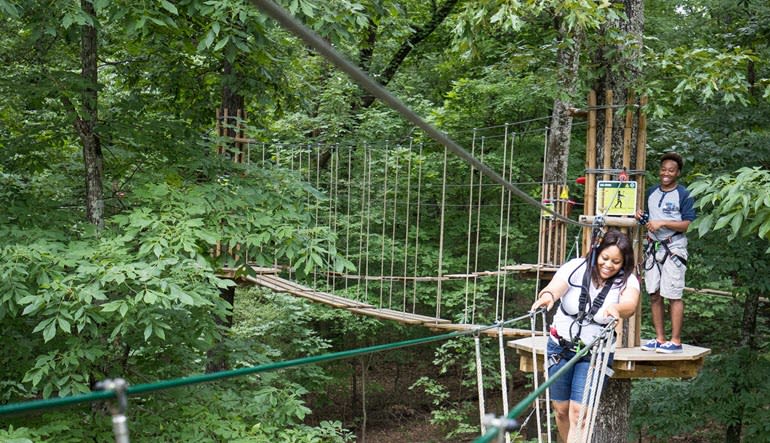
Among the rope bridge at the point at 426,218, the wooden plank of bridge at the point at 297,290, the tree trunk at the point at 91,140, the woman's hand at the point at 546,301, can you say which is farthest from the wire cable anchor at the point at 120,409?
the rope bridge at the point at 426,218

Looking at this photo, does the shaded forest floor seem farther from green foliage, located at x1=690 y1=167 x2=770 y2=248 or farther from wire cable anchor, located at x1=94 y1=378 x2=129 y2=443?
wire cable anchor, located at x1=94 y1=378 x2=129 y2=443

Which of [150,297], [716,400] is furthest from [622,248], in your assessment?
[716,400]

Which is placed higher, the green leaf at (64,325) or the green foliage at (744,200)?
the green foliage at (744,200)

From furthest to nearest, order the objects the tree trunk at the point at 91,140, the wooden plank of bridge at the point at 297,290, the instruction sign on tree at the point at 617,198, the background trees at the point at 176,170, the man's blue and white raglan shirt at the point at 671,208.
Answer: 1. the wooden plank of bridge at the point at 297,290
2. the instruction sign on tree at the point at 617,198
3. the man's blue and white raglan shirt at the point at 671,208
4. the tree trunk at the point at 91,140
5. the background trees at the point at 176,170

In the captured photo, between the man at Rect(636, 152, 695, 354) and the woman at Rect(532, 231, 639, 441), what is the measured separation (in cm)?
100

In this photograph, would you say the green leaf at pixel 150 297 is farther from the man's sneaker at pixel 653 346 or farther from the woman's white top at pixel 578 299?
the man's sneaker at pixel 653 346

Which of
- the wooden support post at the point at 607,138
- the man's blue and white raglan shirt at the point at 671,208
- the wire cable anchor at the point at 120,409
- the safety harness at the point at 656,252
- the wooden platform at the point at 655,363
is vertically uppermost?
the wooden support post at the point at 607,138

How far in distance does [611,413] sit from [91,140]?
8.79 feet

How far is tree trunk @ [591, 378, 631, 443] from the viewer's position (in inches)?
141

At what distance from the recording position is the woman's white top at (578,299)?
8.19 ft

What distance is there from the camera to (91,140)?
3.30 m

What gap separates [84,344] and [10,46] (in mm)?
1427

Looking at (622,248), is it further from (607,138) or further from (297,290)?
(297,290)

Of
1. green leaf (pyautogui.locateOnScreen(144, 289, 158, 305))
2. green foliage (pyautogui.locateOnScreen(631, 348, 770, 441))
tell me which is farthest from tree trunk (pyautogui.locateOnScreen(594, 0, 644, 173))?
green foliage (pyautogui.locateOnScreen(631, 348, 770, 441))
